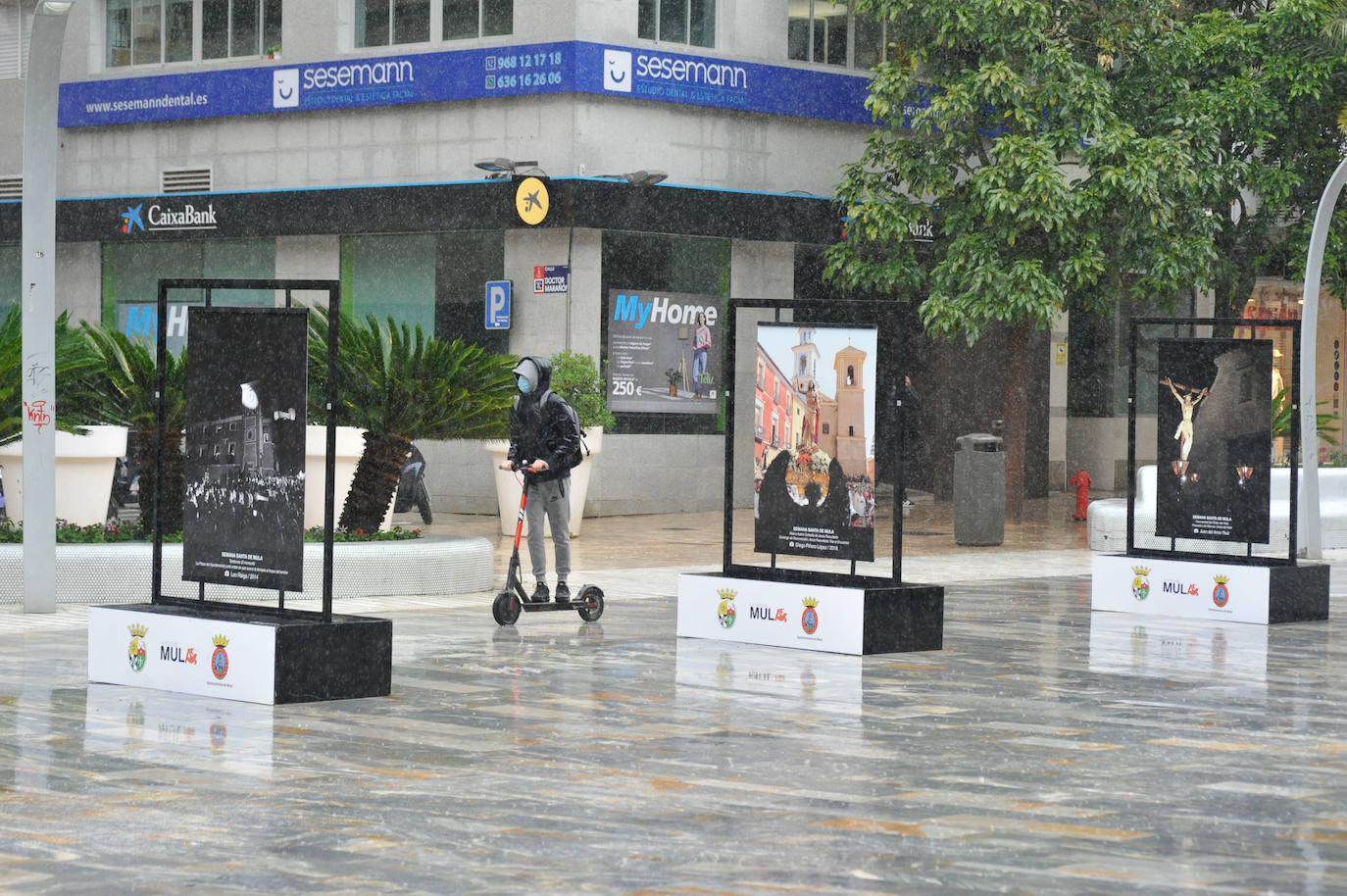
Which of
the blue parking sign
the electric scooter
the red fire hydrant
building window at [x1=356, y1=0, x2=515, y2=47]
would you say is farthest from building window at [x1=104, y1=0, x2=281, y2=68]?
the electric scooter

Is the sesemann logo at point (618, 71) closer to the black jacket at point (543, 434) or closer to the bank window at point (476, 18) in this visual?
the bank window at point (476, 18)

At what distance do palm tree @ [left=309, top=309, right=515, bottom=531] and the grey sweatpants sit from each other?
2.05 meters

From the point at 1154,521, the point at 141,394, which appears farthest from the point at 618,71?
the point at 141,394

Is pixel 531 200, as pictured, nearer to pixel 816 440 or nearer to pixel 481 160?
pixel 481 160

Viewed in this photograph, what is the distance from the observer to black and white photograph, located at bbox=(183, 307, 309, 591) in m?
10.5

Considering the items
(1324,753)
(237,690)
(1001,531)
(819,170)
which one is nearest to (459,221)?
(819,170)

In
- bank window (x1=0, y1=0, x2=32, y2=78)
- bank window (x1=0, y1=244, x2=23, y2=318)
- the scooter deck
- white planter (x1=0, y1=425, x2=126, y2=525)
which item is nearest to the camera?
the scooter deck

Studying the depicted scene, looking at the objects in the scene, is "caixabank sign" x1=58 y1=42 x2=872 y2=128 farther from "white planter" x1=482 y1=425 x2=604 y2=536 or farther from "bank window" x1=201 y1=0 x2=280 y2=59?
"white planter" x1=482 y1=425 x2=604 y2=536

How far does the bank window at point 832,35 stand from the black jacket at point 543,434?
14.5 meters

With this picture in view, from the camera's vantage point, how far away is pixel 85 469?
17000 mm

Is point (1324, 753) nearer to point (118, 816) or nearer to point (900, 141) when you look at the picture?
point (118, 816)

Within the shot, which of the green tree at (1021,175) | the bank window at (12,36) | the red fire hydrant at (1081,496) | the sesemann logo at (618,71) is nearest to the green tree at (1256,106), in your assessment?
the green tree at (1021,175)

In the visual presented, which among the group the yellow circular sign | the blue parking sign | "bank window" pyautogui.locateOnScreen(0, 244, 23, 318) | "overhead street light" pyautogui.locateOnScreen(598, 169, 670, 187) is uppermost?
"overhead street light" pyautogui.locateOnScreen(598, 169, 670, 187)

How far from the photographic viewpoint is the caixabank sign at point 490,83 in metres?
26.1
